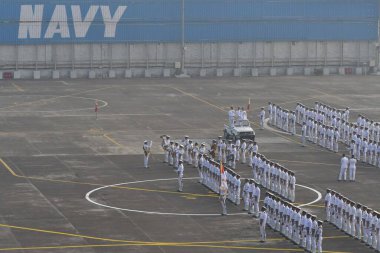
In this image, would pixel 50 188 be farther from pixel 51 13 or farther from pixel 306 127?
pixel 51 13

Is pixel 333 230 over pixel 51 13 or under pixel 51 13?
under

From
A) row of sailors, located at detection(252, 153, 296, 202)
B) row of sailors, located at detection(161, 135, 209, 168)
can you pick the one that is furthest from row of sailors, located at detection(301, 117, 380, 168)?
row of sailors, located at detection(161, 135, 209, 168)

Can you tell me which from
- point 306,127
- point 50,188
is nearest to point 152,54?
point 306,127

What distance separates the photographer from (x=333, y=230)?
52.8 meters

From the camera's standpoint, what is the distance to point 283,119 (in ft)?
277

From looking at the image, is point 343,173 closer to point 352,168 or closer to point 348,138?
point 352,168

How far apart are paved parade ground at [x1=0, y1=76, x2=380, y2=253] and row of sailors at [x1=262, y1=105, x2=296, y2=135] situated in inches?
42.9

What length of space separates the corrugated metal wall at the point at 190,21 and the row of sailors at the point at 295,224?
67221 millimetres

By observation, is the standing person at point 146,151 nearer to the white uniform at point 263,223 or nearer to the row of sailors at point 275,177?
the row of sailors at point 275,177

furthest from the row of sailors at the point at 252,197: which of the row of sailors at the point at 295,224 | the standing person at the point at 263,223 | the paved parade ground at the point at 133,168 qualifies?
the standing person at the point at 263,223

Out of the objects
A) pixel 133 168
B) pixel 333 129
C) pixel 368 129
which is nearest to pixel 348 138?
pixel 368 129

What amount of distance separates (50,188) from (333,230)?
17056 millimetres

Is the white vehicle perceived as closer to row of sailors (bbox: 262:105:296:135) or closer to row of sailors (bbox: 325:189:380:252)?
row of sailors (bbox: 262:105:296:135)

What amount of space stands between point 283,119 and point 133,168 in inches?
788
